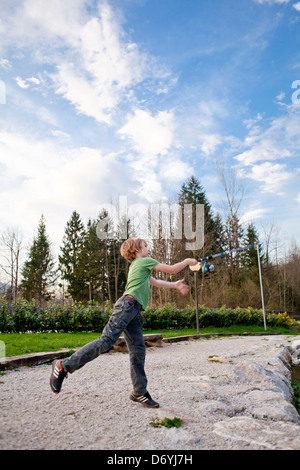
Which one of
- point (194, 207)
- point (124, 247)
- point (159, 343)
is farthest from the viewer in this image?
point (194, 207)

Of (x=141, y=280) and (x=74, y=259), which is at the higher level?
(x=74, y=259)

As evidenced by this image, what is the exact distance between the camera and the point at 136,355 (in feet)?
9.48

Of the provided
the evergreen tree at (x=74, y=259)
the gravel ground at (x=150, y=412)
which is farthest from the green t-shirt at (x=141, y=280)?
the evergreen tree at (x=74, y=259)

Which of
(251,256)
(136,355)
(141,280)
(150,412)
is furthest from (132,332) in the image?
(251,256)

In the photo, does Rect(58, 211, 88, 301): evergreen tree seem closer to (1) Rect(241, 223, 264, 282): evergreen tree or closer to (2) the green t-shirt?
(1) Rect(241, 223, 264, 282): evergreen tree

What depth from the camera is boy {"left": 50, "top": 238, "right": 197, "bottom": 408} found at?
2.68 m

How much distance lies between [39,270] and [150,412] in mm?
33399

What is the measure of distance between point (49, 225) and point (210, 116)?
29067 millimetres

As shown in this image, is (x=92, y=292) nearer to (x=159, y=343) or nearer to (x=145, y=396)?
(x=159, y=343)

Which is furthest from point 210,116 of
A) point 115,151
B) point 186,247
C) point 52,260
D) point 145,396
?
point 52,260

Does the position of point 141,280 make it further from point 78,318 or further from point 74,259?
point 74,259

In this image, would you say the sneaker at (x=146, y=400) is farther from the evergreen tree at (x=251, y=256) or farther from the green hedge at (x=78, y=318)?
the evergreen tree at (x=251, y=256)

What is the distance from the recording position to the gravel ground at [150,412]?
2.01 metres
